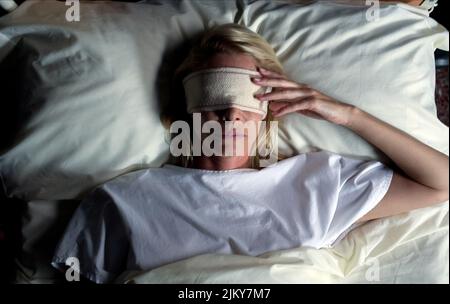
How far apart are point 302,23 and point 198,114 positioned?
36 centimetres

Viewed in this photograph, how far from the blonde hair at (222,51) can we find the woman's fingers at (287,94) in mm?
68

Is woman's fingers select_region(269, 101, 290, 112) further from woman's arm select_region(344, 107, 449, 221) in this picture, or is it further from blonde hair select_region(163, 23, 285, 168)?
woman's arm select_region(344, 107, 449, 221)

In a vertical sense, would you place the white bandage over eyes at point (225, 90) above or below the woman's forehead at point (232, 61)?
below

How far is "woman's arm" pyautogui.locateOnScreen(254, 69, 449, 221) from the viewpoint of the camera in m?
1.05

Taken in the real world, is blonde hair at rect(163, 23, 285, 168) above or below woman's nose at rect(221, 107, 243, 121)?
above

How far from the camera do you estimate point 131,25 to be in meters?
1.12

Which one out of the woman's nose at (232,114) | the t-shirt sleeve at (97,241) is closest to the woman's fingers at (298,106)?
the woman's nose at (232,114)

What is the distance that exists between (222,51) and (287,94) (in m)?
0.17

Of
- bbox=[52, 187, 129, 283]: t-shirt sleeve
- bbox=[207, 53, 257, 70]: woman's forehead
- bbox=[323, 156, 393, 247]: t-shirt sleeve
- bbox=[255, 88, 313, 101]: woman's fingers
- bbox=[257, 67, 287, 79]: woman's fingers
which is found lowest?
bbox=[52, 187, 129, 283]: t-shirt sleeve

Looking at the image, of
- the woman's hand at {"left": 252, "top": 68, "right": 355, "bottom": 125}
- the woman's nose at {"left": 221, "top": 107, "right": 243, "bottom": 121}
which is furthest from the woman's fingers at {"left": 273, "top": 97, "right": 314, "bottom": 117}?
the woman's nose at {"left": 221, "top": 107, "right": 243, "bottom": 121}

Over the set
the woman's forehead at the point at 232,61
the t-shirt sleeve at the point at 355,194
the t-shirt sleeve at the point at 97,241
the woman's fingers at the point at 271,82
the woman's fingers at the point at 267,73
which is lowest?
the t-shirt sleeve at the point at 97,241

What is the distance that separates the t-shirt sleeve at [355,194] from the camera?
42.2 inches

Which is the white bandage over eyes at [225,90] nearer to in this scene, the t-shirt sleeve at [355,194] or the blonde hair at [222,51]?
the blonde hair at [222,51]
